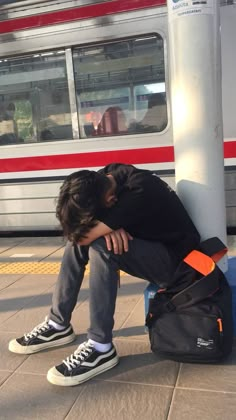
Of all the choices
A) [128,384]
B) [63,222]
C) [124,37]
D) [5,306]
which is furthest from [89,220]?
[124,37]

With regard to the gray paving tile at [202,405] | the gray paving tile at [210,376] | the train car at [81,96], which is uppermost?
the train car at [81,96]

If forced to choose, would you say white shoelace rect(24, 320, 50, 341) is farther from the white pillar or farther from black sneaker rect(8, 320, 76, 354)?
the white pillar

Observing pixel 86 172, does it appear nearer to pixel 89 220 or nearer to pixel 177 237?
pixel 89 220

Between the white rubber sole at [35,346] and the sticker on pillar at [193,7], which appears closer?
the sticker on pillar at [193,7]

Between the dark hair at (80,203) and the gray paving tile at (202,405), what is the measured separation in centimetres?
85

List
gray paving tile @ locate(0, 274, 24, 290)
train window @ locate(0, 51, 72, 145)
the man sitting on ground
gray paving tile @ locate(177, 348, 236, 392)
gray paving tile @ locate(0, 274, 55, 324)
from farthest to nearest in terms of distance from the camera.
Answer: train window @ locate(0, 51, 72, 145), gray paving tile @ locate(0, 274, 24, 290), gray paving tile @ locate(0, 274, 55, 324), the man sitting on ground, gray paving tile @ locate(177, 348, 236, 392)

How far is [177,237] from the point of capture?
2.35 metres

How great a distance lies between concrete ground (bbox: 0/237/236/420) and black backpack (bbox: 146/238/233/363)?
0.11 m

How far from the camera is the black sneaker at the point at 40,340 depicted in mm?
2529

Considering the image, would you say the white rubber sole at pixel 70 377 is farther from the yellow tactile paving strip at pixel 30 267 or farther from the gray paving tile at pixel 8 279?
the yellow tactile paving strip at pixel 30 267

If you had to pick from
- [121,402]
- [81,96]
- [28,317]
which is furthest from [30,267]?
[121,402]

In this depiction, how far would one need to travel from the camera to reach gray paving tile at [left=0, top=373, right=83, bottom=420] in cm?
200

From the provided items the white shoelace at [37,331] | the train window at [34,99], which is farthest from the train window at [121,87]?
the white shoelace at [37,331]

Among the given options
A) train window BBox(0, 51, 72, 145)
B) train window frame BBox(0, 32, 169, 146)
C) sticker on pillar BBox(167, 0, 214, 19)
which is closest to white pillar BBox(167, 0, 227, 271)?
sticker on pillar BBox(167, 0, 214, 19)
